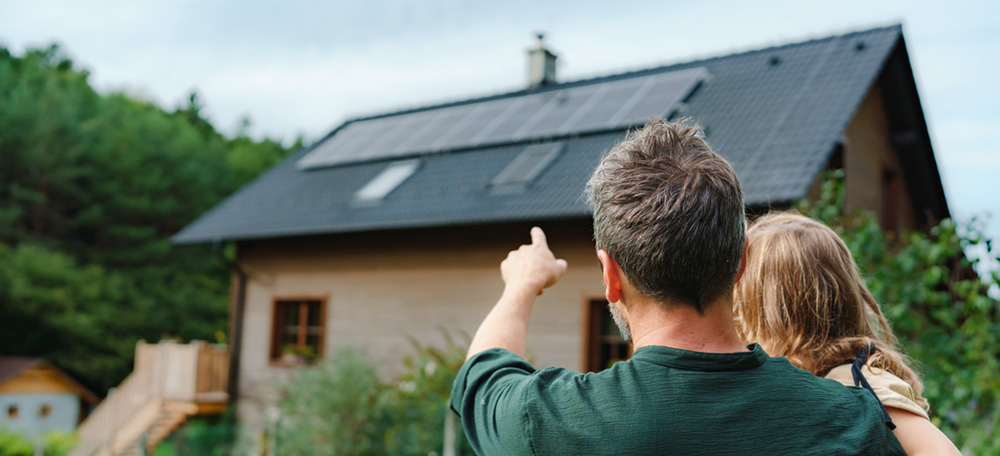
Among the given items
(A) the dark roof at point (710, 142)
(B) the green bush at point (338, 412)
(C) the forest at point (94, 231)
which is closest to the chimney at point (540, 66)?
(A) the dark roof at point (710, 142)

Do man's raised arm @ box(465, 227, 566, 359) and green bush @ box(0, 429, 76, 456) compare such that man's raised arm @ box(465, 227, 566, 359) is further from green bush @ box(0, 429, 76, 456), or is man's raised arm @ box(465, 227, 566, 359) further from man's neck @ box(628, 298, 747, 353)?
green bush @ box(0, 429, 76, 456)

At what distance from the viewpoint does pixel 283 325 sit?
46.3ft

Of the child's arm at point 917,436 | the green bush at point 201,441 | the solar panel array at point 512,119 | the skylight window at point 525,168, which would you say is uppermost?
the solar panel array at point 512,119

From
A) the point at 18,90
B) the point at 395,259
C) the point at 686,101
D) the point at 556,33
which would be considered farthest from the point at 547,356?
the point at 18,90

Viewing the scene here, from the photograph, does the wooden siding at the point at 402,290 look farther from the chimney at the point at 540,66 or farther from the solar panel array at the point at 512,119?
the chimney at the point at 540,66

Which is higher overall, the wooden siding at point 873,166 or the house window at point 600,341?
the wooden siding at point 873,166

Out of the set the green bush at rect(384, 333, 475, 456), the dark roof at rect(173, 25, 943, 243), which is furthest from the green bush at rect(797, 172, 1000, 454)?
the green bush at rect(384, 333, 475, 456)

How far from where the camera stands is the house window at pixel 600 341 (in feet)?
33.9

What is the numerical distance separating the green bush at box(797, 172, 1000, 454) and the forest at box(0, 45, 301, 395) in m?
22.4

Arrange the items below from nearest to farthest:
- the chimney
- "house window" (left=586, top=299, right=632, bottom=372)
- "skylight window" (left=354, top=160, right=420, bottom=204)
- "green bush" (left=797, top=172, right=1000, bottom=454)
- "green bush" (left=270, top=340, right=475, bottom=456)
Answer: "green bush" (left=797, top=172, right=1000, bottom=454) < "green bush" (left=270, top=340, right=475, bottom=456) < "house window" (left=586, top=299, right=632, bottom=372) < "skylight window" (left=354, top=160, right=420, bottom=204) < the chimney

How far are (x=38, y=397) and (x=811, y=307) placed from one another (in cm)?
2567

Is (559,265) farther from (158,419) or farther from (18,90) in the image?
(18,90)

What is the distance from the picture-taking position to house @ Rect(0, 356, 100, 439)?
2200cm

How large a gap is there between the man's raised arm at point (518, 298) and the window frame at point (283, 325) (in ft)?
39.5
